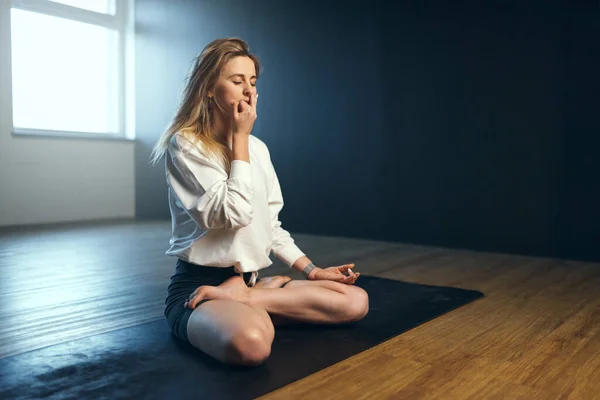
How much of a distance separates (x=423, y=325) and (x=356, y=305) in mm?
282

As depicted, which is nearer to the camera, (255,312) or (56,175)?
(255,312)

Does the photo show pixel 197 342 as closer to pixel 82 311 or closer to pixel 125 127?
pixel 82 311

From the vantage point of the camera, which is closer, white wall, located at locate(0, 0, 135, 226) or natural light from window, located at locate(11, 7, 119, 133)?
white wall, located at locate(0, 0, 135, 226)

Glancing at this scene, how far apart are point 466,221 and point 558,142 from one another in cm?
75

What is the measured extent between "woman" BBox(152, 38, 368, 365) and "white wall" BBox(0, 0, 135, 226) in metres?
3.86

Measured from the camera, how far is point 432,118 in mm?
3850

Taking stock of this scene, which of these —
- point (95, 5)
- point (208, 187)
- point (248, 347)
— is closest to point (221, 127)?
point (208, 187)

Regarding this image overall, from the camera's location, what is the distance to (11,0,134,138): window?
4.97m

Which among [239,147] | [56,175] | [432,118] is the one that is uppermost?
[432,118]

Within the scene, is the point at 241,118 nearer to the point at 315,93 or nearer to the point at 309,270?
the point at 309,270

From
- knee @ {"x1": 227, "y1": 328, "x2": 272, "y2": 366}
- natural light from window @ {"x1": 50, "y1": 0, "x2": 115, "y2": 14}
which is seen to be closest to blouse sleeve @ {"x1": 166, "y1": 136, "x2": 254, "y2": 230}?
knee @ {"x1": 227, "y1": 328, "x2": 272, "y2": 366}

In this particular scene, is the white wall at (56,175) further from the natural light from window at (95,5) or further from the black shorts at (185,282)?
the black shorts at (185,282)

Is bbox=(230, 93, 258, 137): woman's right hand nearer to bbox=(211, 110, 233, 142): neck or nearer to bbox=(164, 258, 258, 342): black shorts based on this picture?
bbox=(211, 110, 233, 142): neck

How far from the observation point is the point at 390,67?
4035 mm
